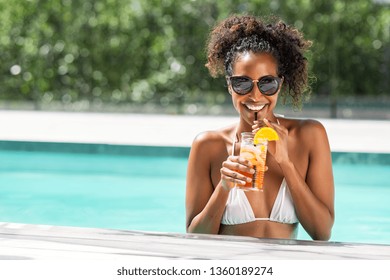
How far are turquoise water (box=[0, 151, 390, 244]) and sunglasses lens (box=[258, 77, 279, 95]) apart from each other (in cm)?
323

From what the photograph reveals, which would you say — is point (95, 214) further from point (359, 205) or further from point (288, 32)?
point (288, 32)

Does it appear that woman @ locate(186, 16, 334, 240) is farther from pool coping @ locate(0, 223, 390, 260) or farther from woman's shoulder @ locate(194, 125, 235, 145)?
pool coping @ locate(0, 223, 390, 260)

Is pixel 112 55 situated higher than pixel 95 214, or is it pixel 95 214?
pixel 112 55

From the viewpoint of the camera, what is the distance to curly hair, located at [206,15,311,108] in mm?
3084

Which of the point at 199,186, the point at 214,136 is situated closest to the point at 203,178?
the point at 199,186

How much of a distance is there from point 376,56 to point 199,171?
36.5 ft

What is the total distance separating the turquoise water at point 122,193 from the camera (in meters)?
6.84

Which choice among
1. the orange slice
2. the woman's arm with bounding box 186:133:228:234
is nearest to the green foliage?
the woman's arm with bounding box 186:133:228:234

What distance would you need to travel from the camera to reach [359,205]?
293 inches

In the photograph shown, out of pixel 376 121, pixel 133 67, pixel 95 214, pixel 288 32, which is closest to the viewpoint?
pixel 288 32

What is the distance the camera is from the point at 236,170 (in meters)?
2.77

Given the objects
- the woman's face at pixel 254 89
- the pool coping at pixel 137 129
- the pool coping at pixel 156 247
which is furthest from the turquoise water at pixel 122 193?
the pool coping at pixel 156 247

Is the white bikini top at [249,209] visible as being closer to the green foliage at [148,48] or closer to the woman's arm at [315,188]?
the woman's arm at [315,188]

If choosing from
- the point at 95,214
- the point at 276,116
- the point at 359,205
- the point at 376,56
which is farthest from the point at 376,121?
the point at 276,116
